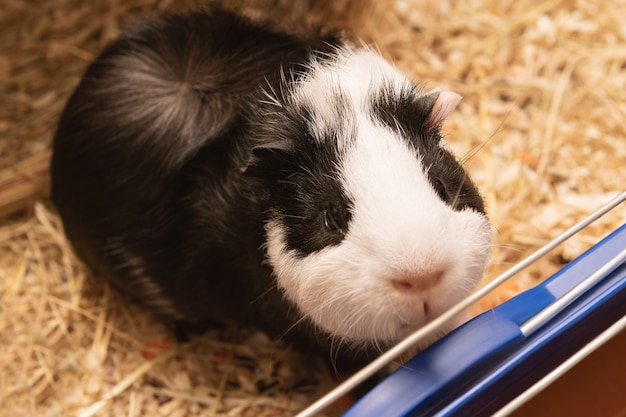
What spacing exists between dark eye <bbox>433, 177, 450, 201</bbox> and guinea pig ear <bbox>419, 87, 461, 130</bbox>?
0.16 metres

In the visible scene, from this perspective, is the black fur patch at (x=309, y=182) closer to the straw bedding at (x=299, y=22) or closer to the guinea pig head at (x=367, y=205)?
the guinea pig head at (x=367, y=205)

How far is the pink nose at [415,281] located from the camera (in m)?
1.28

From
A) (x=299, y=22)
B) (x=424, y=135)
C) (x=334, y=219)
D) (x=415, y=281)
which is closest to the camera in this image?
(x=415, y=281)

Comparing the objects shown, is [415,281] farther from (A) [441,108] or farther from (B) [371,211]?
(A) [441,108]

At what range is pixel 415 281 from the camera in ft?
4.22

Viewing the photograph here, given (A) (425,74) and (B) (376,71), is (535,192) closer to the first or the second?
(A) (425,74)

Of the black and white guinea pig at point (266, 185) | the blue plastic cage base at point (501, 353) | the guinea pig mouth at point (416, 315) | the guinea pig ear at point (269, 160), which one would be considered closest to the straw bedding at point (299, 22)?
the black and white guinea pig at point (266, 185)

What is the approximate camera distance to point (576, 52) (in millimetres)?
2623

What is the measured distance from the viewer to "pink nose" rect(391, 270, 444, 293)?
1277 mm

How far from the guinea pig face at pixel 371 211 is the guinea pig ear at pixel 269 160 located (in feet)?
0.08

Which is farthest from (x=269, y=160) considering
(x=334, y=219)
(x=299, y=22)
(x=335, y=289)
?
(x=299, y=22)

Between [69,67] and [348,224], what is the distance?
6.55 ft

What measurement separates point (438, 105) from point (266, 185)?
0.46 meters

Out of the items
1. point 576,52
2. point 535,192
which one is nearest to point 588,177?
point 535,192
